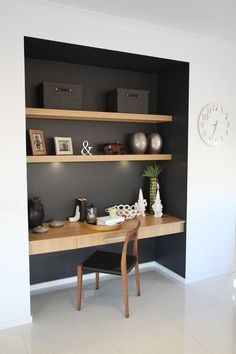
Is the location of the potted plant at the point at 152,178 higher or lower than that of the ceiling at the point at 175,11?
lower

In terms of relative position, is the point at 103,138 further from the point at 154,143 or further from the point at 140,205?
the point at 140,205

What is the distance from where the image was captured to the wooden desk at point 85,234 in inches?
111

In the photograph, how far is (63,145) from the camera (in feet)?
10.8

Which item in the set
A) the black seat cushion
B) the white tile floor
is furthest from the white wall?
the black seat cushion

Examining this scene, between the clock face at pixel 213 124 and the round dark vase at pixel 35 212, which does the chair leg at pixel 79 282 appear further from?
the clock face at pixel 213 124

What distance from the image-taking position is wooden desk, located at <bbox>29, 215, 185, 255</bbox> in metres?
2.83

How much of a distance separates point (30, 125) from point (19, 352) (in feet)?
6.55

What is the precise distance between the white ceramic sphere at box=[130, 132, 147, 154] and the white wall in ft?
1.64

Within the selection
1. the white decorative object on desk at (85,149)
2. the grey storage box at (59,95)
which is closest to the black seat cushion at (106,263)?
the white decorative object on desk at (85,149)

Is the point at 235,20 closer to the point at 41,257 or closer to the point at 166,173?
the point at 166,173

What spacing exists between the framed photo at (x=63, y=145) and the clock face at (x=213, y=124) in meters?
1.39

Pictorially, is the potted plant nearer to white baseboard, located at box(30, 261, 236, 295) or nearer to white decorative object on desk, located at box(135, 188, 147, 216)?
white decorative object on desk, located at box(135, 188, 147, 216)

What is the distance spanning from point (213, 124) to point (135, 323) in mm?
2194

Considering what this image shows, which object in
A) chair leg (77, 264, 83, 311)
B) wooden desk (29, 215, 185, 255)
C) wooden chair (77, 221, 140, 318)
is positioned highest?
wooden desk (29, 215, 185, 255)
